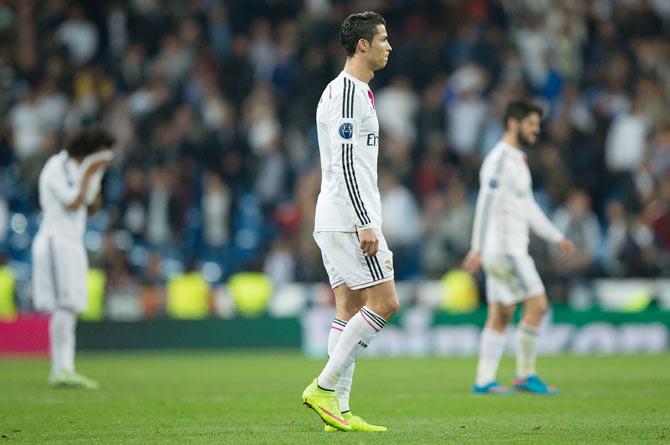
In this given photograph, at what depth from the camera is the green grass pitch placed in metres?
8.84

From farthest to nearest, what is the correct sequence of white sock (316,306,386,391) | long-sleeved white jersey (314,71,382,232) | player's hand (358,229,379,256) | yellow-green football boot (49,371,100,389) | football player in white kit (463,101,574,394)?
yellow-green football boot (49,371,100,389) < football player in white kit (463,101,574,394) < white sock (316,306,386,391) < long-sleeved white jersey (314,71,382,232) < player's hand (358,229,379,256)

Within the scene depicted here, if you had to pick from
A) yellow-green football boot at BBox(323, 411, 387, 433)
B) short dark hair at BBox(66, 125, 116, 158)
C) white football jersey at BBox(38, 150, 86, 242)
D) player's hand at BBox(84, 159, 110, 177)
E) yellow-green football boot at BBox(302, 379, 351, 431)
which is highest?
short dark hair at BBox(66, 125, 116, 158)

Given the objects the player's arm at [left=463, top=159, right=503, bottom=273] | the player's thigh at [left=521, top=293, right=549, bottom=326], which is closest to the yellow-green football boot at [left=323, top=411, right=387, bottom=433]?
the player's arm at [left=463, top=159, right=503, bottom=273]

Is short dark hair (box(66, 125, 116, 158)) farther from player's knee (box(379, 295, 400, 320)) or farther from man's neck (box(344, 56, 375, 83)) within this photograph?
player's knee (box(379, 295, 400, 320))

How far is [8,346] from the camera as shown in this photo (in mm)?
21266

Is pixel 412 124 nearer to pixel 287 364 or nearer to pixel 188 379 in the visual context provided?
pixel 287 364

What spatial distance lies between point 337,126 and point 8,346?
13.7m

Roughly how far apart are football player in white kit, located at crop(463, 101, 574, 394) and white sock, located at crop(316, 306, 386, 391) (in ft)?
13.1

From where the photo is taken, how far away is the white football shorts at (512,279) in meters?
12.9

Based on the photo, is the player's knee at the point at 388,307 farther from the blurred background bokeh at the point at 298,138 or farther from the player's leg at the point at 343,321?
the blurred background bokeh at the point at 298,138

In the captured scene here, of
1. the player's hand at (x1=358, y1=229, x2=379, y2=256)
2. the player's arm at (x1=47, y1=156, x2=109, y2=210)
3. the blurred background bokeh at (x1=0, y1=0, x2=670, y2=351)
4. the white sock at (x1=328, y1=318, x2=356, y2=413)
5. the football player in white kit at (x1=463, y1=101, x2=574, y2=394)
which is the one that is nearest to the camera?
the player's hand at (x1=358, y1=229, x2=379, y2=256)

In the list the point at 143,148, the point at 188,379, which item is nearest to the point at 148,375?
the point at 188,379

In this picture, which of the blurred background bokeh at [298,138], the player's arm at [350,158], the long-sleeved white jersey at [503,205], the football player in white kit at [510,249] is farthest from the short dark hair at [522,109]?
the blurred background bokeh at [298,138]

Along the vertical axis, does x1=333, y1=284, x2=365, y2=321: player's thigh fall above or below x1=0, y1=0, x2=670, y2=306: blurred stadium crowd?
below
